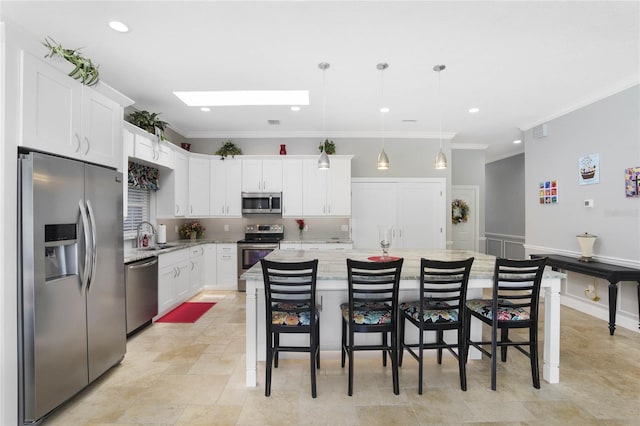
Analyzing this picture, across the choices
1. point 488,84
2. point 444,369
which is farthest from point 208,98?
point 444,369

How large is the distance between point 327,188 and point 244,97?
210cm

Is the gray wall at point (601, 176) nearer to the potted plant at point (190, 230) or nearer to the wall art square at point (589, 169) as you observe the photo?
the wall art square at point (589, 169)

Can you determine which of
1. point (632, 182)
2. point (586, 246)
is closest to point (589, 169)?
point (632, 182)

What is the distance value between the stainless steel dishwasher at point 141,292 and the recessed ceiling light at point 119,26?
2.26 meters

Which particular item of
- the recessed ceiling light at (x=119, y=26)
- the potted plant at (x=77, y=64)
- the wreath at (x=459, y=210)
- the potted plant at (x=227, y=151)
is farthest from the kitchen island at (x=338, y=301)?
the wreath at (x=459, y=210)

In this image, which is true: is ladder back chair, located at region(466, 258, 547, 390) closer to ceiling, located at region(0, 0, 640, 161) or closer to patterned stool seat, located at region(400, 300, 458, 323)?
patterned stool seat, located at region(400, 300, 458, 323)

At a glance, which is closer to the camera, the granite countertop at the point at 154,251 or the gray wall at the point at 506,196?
the granite countertop at the point at 154,251

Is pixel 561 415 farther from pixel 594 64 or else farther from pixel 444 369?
pixel 594 64

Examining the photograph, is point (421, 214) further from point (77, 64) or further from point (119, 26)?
point (77, 64)

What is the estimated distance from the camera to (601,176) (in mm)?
4082

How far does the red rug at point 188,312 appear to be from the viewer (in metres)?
4.18

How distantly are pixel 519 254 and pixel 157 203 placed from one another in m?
7.52

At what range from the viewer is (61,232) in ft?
7.13

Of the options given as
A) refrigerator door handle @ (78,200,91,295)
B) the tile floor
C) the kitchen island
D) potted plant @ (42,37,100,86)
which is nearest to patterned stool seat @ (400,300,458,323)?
the kitchen island
